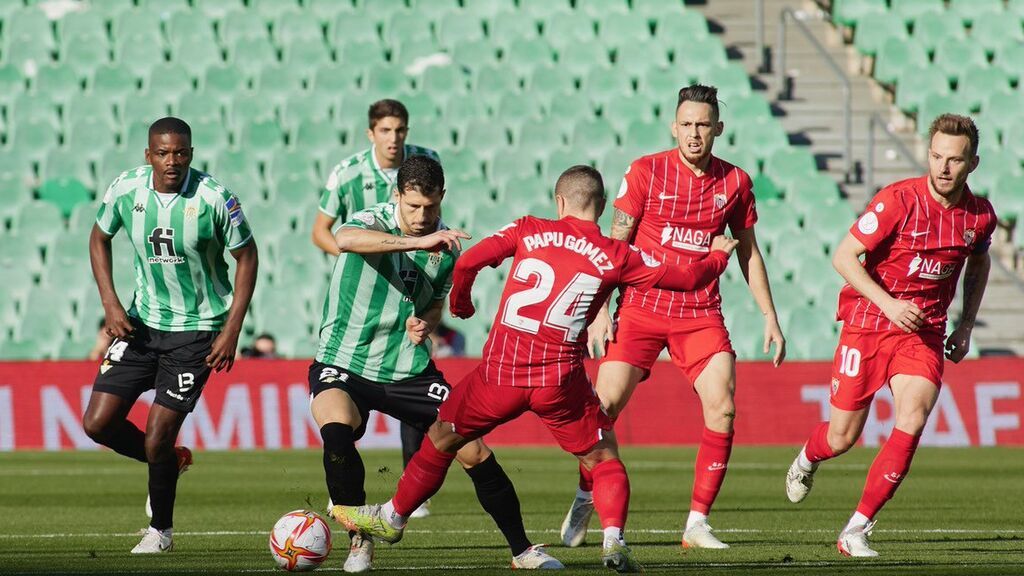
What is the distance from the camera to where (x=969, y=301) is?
8172 millimetres

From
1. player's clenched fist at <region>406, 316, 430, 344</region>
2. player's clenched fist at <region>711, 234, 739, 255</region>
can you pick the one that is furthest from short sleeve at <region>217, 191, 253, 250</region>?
player's clenched fist at <region>711, 234, 739, 255</region>

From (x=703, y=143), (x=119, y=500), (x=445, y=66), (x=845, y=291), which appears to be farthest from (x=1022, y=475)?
(x=445, y=66)

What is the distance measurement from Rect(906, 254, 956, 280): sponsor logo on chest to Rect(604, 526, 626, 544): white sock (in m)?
2.34

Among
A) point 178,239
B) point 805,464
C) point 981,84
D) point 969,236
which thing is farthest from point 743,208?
point 981,84

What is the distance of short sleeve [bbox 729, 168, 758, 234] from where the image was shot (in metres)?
8.22

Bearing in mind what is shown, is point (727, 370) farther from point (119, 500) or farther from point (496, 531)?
point (119, 500)

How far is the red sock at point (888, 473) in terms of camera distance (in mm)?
7570

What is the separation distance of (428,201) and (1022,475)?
7.64m

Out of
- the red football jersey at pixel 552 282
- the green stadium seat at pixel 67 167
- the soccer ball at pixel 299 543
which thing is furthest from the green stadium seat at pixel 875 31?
the soccer ball at pixel 299 543

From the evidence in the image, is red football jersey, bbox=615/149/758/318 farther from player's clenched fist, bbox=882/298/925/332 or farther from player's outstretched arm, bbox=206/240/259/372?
player's outstretched arm, bbox=206/240/259/372

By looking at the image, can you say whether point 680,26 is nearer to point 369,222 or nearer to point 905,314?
point 905,314

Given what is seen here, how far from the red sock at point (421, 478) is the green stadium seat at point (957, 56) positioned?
1635 cm

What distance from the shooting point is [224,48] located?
21609 millimetres

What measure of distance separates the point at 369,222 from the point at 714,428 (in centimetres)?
216
